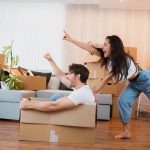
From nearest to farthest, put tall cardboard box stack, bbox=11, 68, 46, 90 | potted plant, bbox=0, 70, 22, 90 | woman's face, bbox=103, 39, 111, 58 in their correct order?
woman's face, bbox=103, 39, 111, 58
potted plant, bbox=0, 70, 22, 90
tall cardboard box stack, bbox=11, 68, 46, 90

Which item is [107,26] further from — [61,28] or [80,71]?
[80,71]

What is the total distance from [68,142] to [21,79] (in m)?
1.96

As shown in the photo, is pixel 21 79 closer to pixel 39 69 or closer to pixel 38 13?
pixel 39 69

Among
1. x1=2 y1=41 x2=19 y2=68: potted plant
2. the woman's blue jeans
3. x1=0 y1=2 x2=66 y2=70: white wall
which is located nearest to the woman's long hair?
the woman's blue jeans

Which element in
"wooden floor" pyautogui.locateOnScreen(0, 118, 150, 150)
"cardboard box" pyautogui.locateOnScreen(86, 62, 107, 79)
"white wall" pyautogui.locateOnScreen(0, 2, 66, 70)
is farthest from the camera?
"white wall" pyautogui.locateOnScreen(0, 2, 66, 70)

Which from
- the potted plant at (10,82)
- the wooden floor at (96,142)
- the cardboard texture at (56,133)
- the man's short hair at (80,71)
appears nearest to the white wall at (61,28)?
the potted plant at (10,82)

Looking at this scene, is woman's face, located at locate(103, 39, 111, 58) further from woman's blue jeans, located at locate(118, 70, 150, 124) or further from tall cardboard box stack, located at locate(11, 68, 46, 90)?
tall cardboard box stack, located at locate(11, 68, 46, 90)

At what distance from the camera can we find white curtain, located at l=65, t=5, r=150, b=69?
5.70 metres

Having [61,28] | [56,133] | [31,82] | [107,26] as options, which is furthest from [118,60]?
[61,28]

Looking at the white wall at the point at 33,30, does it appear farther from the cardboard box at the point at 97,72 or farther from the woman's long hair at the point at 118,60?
the woman's long hair at the point at 118,60

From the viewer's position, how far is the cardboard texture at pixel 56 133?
8.66 feet

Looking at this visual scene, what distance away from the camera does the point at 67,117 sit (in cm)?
261

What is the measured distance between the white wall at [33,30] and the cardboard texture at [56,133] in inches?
130

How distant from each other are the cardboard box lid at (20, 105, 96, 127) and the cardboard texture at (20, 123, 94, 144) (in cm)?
5
